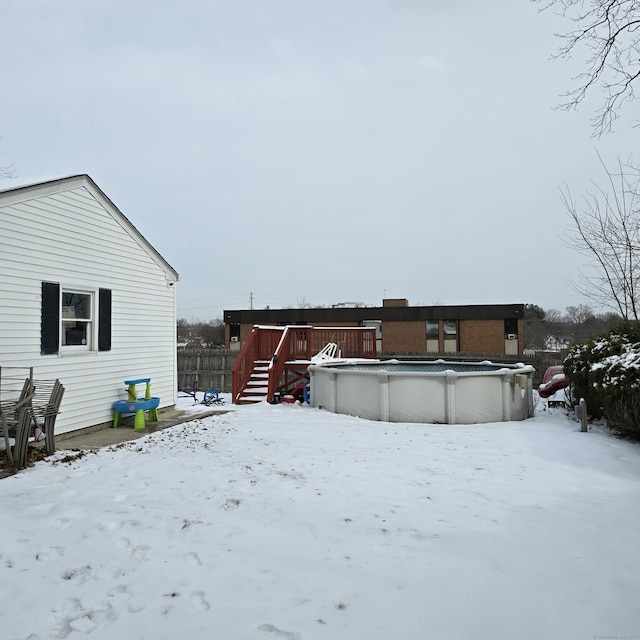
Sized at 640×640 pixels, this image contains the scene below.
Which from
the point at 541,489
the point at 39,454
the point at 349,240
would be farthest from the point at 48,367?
the point at 349,240

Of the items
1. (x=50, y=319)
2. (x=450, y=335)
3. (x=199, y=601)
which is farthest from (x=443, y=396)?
(x=450, y=335)

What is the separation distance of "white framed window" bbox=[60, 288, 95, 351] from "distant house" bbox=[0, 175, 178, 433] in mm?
19

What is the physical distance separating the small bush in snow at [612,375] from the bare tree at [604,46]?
4146 millimetres

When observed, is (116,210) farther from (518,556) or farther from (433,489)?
(518,556)

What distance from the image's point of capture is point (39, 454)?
19.4ft

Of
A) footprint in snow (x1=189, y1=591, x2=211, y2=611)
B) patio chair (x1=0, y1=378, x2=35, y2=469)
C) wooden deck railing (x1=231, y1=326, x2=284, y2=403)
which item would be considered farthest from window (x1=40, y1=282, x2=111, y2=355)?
footprint in snow (x1=189, y1=591, x2=211, y2=611)

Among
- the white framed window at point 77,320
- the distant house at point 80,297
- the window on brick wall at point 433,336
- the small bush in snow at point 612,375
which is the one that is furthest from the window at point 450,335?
the white framed window at point 77,320

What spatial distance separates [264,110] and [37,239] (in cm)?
1169

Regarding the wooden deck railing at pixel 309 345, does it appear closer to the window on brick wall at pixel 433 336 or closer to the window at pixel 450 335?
the window on brick wall at pixel 433 336

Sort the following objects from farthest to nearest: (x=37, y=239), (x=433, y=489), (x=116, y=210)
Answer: (x=116, y=210)
(x=37, y=239)
(x=433, y=489)

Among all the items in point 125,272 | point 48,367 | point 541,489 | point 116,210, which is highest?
point 116,210

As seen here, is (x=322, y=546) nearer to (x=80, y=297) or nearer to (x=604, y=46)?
(x=604, y=46)

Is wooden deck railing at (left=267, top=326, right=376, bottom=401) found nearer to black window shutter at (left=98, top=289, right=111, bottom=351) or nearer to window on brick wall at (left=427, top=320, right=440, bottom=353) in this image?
black window shutter at (left=98, top=289, right=111, bottom=351)

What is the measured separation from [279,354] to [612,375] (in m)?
7.60
